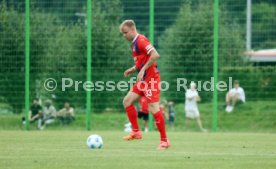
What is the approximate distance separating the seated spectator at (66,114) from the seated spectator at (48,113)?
0.20m

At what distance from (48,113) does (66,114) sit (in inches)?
24.3

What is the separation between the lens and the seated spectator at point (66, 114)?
77.7 feet

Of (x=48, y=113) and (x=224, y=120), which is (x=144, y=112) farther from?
(x=48, y=113)

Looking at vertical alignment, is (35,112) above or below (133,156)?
below

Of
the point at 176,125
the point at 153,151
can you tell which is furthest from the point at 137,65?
the point at 176,125

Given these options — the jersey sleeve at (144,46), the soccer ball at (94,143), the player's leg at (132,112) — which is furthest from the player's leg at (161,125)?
the soccer ball at (94,143)

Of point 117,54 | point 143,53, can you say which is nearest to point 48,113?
point 117,54

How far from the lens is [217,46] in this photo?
885 inches

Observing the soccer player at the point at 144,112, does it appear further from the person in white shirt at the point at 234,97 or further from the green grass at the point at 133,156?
the green grass at the point at 133,156

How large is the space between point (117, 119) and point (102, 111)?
0.71m

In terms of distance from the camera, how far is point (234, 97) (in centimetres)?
2386

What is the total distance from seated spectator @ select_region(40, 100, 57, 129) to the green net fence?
0.17 meters

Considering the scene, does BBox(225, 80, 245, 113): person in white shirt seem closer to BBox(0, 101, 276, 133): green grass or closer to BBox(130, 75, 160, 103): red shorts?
BBox(0, 101, 276, 133): green grass

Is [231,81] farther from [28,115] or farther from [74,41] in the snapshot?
[28,115]
